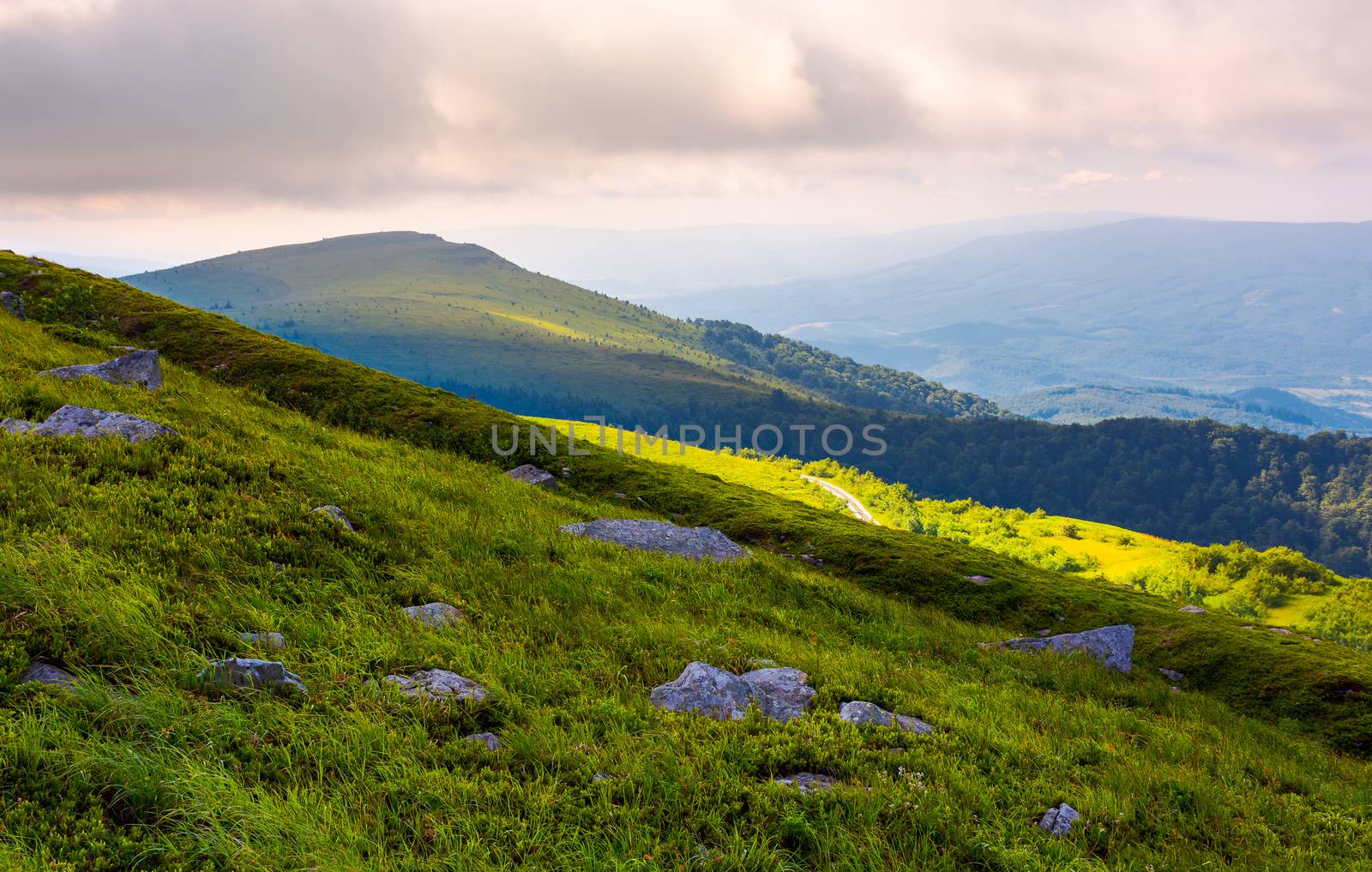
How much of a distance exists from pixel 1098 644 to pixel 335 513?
14.7 metres

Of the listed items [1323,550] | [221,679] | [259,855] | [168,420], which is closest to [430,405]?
[168,420]

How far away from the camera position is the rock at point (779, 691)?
7.63m

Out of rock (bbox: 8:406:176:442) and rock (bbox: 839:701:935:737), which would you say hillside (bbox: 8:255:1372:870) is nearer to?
rock (bbox: 839:701:935:737)

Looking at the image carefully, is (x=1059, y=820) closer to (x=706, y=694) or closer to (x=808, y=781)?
(x=808, y=781)

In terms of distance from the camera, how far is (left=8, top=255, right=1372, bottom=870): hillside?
5176 mm

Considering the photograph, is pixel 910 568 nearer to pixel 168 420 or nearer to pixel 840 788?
pixel 840 788

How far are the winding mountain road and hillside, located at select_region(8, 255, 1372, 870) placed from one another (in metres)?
87.7

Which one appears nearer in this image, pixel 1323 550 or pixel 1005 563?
pixel 1005 563

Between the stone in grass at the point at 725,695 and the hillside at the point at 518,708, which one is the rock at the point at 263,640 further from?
the stone in grass at the point at 725,695

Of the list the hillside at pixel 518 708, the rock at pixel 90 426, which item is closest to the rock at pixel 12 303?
the hillside at pixel 518 708

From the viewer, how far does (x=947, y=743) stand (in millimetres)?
7336

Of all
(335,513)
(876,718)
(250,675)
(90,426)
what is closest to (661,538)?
(335,513)

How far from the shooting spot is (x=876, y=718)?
7.72m

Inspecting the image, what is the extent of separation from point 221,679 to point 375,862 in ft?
9.18
